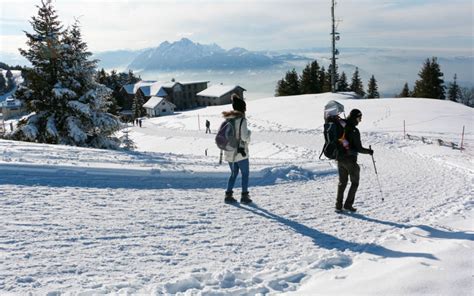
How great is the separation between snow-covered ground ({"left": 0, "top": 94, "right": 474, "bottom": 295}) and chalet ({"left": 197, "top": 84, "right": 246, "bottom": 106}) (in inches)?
2942

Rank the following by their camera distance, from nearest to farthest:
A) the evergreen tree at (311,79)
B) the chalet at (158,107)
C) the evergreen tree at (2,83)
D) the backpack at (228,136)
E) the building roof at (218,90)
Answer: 1. the backpack at (228,136)
2. the evergreen tree at (311,79)
3. the chalet at (158,107)
4. the building roof at (218,90)
5. the evergreen tree at (2,83)

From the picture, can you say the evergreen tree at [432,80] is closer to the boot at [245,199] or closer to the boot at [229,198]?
the boot at [245,199]

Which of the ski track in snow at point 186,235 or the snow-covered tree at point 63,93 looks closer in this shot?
the ski track in snow at point 186,235

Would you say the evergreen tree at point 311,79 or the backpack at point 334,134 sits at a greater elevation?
the evergreen tree at point 311,79

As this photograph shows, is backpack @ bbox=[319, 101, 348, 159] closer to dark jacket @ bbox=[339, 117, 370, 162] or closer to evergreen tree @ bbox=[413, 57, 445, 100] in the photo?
dark jacket @ bbox=[339, 117, 370, 162]

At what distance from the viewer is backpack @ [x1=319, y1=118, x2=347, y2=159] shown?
6.37m

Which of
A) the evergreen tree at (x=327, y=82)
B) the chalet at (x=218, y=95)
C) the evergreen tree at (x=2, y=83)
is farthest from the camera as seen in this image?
the evergreen tree at (x=2, y=83)

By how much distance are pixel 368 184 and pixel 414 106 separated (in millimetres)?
33284

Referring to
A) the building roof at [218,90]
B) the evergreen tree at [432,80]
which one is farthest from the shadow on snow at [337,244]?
the building roof at [218,90]

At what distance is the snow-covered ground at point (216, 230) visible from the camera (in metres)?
A: 3.94

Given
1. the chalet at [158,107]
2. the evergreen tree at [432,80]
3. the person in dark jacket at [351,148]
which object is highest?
the evergreen tree at [432,80]

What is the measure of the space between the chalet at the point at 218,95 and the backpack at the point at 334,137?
251ft

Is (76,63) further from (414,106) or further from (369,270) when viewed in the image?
(414,106)

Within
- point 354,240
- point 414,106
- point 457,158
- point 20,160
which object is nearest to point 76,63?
point 20,160
